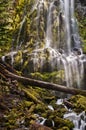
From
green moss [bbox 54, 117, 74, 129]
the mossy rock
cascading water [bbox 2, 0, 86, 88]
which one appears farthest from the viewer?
cascading water [bbox 2, 0, 86, 88]

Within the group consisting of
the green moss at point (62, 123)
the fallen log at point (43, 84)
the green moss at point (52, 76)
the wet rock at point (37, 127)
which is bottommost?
the green moss at point (62, 123)

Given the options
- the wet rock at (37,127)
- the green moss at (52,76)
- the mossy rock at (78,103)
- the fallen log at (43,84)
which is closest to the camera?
the wet rock at (37,127)

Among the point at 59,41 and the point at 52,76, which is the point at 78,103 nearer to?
the point at 52,76

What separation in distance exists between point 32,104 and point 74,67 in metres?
6.24

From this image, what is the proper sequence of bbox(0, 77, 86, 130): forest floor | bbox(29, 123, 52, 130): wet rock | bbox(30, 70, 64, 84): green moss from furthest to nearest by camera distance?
1. bbox(30, 70, 64, 84): green moss
2. bbox(0, 77, 86, 130): forest floor
3. bbox(29, 123, 52, 130): wet rock

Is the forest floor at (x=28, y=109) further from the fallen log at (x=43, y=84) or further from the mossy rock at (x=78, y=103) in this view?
the fallen log at (x=43, y=84)

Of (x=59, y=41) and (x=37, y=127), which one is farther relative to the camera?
(x=59, y=41)

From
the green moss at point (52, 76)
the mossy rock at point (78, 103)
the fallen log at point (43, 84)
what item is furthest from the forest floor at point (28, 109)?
the green moss at point (52, 76)

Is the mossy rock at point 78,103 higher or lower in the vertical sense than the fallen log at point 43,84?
lower

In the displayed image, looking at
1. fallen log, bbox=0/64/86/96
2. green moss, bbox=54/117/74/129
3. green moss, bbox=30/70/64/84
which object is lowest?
green moss, bbox=54/117/74/129

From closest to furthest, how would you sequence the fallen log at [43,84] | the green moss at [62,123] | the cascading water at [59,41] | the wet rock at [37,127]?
1. the wet rock at [37,127]
2. the fallen log at [43,84]
3. the green moss at [62,123]
4. the cascading water at [59,41]

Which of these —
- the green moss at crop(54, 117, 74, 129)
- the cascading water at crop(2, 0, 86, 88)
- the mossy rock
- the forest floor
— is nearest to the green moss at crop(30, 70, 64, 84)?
the cascading water at crop(2, 0, 86, 88)

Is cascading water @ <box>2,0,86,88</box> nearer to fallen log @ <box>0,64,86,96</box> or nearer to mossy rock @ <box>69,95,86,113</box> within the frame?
mossy rock @ <box>69,95,86,113</box>

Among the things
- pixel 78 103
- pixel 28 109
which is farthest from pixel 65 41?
pixel 28 109
